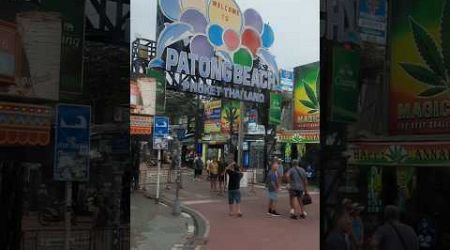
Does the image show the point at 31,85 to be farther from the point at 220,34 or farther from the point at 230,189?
the point at 220,34

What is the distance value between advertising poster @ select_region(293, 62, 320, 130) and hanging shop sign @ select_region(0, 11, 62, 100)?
22.1m


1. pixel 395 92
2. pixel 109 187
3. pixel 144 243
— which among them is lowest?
pixel 144 243

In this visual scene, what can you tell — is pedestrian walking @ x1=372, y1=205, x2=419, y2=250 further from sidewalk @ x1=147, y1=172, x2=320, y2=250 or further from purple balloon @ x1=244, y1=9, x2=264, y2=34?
purple balloon @ x1=244, y1=9, x2=264, y2=34

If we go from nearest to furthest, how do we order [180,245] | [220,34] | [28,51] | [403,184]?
[28,51]
[403,184]
[180,245]
[220,34]

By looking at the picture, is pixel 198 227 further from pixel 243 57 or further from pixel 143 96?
pixel 243 57

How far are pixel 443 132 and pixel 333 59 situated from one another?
1272mm

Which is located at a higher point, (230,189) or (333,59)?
(333,59)

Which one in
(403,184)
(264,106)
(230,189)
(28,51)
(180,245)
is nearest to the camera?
(28,51)

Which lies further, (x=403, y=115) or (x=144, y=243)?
(x=144, y=243)

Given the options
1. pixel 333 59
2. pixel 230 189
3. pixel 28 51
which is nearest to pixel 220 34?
pixel 230 189

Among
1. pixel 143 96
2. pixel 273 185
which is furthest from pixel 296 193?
pixel 143 96

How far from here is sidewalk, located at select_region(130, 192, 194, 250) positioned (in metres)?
11.4

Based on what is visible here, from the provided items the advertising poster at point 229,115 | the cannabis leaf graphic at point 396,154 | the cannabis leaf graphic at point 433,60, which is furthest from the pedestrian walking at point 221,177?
the cannabis leaf graphic at point 433,60

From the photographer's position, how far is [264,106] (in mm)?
25797
